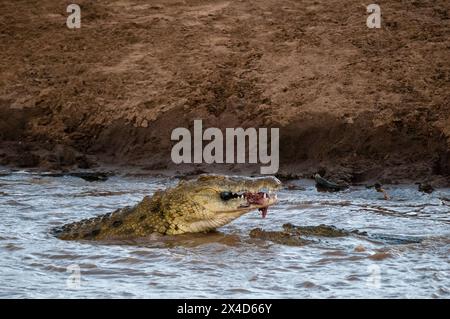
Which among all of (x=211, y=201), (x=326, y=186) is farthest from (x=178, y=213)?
(x=326, y=186)

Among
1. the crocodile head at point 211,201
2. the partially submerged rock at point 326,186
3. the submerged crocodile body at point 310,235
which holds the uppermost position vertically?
the crocodile head at point 211,201

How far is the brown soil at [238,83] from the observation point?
10.8 metres

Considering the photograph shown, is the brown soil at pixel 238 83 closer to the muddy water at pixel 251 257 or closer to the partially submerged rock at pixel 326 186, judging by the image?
the partially submerged rock at pixel 326 186

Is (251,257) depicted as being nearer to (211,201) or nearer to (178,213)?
(211,201)

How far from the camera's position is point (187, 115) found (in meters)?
11.7

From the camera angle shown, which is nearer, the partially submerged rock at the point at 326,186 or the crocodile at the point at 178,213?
the crocodile at the point at 178,213

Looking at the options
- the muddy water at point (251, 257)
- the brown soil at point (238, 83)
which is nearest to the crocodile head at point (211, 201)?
the muddy water at point (251, 257)

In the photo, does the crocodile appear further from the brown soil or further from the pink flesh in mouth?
the brown soil

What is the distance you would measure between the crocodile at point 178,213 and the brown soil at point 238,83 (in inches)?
110

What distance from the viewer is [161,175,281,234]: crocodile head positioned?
25.2 feet

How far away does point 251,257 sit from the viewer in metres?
7.42

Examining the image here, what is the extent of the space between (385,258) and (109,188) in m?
4.12

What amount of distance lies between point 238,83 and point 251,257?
4.81m
